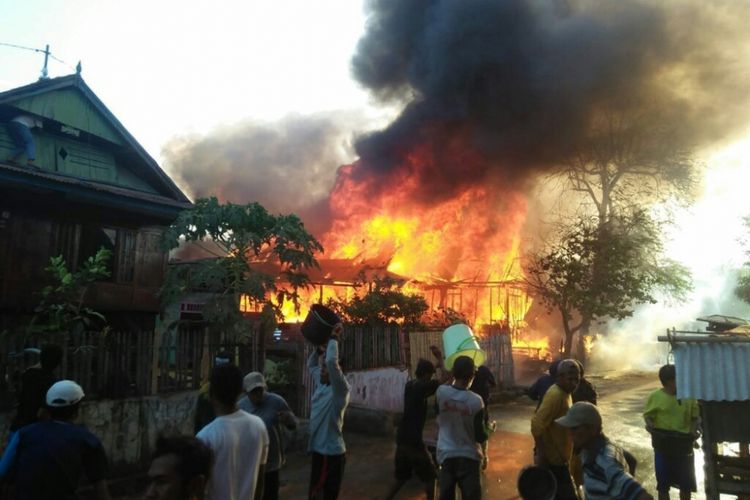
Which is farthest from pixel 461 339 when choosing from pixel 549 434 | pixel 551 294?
pixel 551 294

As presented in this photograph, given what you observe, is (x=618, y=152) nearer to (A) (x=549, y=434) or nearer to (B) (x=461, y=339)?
(B) (x=461, y=339)

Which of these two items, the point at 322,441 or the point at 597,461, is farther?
the point at 322,441

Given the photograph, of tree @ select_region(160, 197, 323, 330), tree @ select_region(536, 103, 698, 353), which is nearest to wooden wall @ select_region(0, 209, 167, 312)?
tree @ select_region(160, 197, 323, 330)

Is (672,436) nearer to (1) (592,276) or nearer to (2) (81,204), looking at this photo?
(2) (81,204)

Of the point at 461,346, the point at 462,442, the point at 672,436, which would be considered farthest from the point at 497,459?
the point at 462,442

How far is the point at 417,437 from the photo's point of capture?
5.51 m

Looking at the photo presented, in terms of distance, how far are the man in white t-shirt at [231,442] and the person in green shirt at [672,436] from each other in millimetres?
4430

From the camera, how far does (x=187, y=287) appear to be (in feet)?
29.2

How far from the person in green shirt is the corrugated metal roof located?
0.80m

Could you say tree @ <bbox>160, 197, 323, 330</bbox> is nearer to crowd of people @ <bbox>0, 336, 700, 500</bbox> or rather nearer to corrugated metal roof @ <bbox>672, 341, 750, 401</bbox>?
crowd of people @ <bbox>0, 336, 700, 500</bbox>

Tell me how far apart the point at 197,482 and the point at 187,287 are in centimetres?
709

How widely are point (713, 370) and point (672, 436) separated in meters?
1.26

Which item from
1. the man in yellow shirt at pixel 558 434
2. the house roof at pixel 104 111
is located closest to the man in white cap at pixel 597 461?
the man in yellow shirt at pixel 558 434

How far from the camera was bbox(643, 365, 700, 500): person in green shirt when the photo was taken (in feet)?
17.7
